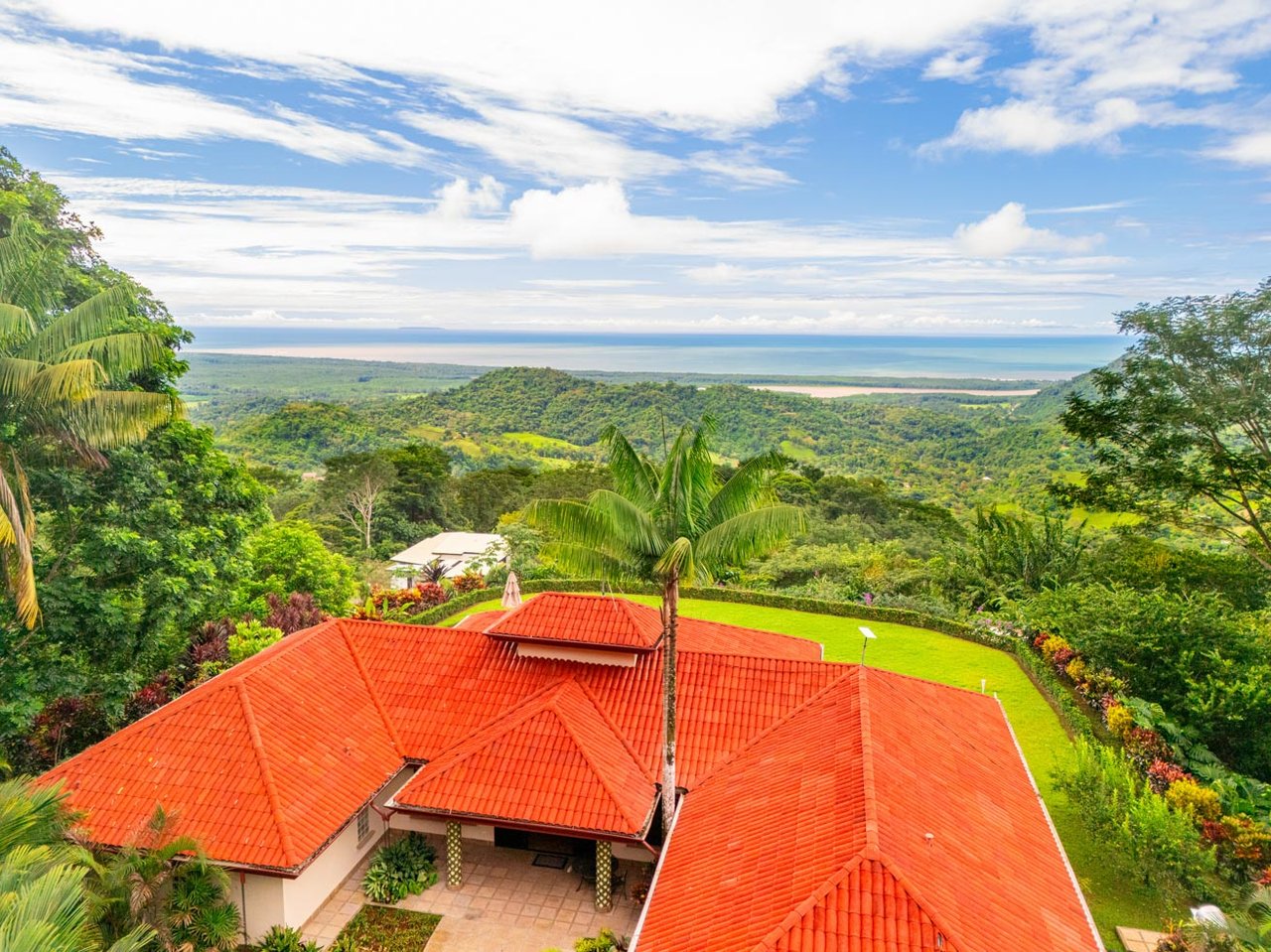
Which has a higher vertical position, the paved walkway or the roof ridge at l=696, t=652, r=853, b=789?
the roof ridge at l=696, t=652, r=853, b=789

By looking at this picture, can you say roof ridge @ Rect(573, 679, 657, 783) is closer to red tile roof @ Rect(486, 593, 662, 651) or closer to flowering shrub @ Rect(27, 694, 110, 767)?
red tile roof @ Rect(486, 593, 662, 651)

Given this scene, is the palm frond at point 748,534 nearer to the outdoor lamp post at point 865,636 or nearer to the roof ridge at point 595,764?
the roof ridge at point 595,764

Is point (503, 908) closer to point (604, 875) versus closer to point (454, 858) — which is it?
point (454, 858)

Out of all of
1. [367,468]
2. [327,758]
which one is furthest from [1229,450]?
[367,468]

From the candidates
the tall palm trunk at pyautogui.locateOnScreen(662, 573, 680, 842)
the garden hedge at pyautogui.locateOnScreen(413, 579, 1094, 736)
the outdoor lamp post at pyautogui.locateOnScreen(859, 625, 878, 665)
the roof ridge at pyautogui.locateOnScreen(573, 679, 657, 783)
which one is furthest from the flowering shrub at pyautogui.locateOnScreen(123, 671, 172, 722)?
the outdoor lamp post at pyautogui.locateOnScreen(859, 625, 878, 665)

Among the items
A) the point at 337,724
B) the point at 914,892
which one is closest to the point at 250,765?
the point at 337,724

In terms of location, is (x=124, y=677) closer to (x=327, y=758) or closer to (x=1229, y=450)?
(x=327, y=758)
